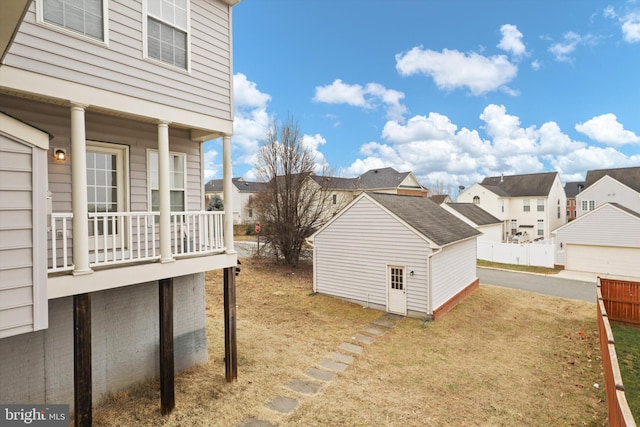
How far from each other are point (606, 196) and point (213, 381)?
4409 centimetres

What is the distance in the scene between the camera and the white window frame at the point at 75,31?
438 cm

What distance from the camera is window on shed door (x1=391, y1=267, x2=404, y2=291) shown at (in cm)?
1242

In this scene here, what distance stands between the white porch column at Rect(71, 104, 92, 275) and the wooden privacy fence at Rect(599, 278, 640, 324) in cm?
1572

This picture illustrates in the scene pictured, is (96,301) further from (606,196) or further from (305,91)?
(606,196)

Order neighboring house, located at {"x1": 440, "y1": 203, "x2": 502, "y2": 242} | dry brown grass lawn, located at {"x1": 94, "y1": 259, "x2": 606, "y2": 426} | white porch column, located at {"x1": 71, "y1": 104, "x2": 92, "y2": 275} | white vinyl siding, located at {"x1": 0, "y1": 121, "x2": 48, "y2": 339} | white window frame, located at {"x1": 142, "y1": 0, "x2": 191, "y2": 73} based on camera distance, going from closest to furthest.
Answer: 1. white vinyl siding, located at {"x1": 0, "y1": 121, "x2": 48, "y2": 339}
2. white porch column, located at {"x1": 71, "y1": 104, "x2": 92, "y2": 275}
3. white window frame, located at {"x1": 142, "y1": 0, "x2": 191, "y2": 73}
4. dry brown grass lawn, located at {"x1": 94, "y1": 259, "x2": 606, "y2": 426}
5. neighboring house, located at {"x1": 440, "y1": 203, "x2": 502, "y2": 242}

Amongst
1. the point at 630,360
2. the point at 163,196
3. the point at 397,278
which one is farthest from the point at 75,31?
the point at 630,360

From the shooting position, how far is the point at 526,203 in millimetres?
39031

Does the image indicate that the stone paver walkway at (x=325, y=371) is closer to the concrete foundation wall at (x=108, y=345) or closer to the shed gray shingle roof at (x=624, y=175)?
the concrete foundation wall at (x=108, y=345)

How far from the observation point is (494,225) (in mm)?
32750

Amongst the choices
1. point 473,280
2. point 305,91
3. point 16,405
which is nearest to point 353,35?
point 305,91

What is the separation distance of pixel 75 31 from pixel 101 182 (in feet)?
8.33

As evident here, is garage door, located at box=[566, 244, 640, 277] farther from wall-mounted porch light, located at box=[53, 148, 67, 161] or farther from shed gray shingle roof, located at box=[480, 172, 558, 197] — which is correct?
wall-mounted porch light, located at box=[53, 148, 67, 161]

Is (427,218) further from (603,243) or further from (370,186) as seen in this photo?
(370,186)

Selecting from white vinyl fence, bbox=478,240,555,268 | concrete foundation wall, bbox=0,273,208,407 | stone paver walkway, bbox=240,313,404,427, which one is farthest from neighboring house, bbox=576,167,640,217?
concrete foundation wall, bbox=0,273,208,407
